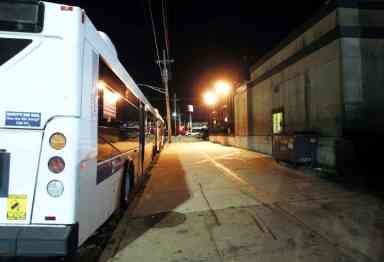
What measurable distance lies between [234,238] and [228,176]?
5.33 m

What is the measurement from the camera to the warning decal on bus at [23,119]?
2.72m

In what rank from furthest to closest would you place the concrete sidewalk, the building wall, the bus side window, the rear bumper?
the building wall < the concrete sidewalk < the bus side window < the rear bumper

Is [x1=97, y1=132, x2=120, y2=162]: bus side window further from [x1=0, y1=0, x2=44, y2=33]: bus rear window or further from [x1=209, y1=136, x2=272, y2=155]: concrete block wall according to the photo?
[x1=209, y1=136, x2=272, y2=155]: concrete block wall

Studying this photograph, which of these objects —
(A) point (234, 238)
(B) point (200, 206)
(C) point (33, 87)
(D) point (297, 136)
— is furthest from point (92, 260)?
(D) point (297, 136)

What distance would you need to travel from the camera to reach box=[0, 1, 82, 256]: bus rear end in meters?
2.71

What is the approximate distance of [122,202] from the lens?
525cm

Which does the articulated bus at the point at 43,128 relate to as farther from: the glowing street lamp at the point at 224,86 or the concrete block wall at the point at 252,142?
the glowing street lamp at the point at 224,86

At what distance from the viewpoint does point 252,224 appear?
4.66 metres

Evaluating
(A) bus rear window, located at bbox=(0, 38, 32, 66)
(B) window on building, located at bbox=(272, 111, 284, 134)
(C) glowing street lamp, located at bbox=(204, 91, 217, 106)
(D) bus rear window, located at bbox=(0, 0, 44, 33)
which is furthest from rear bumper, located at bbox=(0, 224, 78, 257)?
(C) glowing street lamp, located at bbox=(204, 91, 217, 106)

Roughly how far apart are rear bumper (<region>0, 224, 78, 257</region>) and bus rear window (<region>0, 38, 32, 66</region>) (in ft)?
5.70

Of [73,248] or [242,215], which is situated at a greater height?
[73,248]

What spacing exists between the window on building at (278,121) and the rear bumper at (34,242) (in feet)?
42.6

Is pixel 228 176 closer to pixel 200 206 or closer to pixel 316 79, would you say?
pixel 200 206

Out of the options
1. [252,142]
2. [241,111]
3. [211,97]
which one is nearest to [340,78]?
[252,142]
